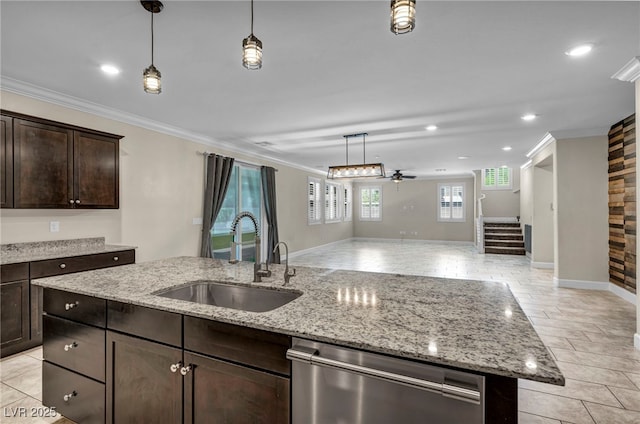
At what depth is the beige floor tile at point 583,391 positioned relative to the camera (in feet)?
7.53

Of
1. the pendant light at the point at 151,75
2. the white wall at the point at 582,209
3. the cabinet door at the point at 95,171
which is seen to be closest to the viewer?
the pendant light at the point at 151,75

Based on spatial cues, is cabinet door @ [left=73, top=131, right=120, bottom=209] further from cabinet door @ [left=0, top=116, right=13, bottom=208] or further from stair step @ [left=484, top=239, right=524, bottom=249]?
stair step @ [left=484, top=239, right=524, bottom=249]

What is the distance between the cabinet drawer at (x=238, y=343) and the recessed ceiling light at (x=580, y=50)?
10.3 ft

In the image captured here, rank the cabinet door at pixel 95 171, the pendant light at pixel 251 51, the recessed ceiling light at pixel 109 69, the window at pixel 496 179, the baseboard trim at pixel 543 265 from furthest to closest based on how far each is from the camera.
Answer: the window at pixel 496 179 < the baseboard trim at pixel 543 265 < the cabinet door at pixel 95 171 < the recessed ceiling light at pixel 109 69 < the pendant light at pixel 251 51

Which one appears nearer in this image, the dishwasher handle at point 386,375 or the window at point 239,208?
the dishwasher handle at point 386,375

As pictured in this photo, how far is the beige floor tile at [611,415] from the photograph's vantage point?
2070 mm

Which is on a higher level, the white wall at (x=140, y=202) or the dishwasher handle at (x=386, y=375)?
the white wall at (x=140, y=202)

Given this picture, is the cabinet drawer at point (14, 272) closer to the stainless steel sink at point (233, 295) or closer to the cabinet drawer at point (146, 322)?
the cabinet drawer at point (146, 322)

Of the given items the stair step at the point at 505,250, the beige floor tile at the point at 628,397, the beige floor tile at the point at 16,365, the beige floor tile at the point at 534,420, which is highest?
the stair step at the point at 505,250

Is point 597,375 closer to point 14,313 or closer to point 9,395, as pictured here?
point 9,395

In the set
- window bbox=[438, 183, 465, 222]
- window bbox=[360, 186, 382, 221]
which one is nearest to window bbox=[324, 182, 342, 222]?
window bbox=[360, 186, 382, 221]

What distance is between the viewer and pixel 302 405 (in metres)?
1.21

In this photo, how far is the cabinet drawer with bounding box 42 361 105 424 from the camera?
1714 mm

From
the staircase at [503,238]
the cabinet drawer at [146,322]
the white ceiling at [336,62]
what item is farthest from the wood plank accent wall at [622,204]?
the cabinet drawer at [146,322]
